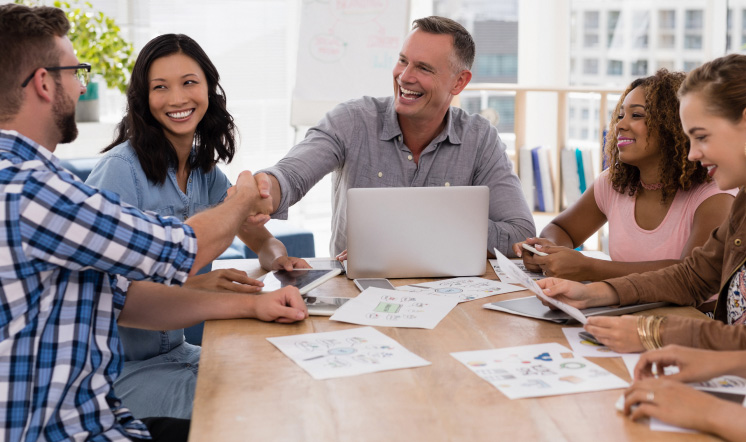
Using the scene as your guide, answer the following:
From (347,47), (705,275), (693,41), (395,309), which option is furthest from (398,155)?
(693,41)

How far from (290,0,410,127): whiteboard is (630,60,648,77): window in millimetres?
1487

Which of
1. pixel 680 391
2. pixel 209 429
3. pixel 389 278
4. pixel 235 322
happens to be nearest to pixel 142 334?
pixel 235 322

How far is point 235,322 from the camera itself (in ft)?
4.93

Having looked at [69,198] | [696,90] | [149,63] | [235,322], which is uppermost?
[149,63]

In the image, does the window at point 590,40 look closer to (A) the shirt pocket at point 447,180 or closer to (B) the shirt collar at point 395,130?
(B) the shirt collar at point 395,130

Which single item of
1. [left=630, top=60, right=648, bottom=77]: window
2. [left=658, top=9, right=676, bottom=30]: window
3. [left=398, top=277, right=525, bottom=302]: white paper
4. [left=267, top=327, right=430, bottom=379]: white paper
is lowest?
[left=267, top=327, right=430, bottom=379]: white paper

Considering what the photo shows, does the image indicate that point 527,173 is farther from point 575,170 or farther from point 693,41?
point 693,41

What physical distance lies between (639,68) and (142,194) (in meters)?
3.52

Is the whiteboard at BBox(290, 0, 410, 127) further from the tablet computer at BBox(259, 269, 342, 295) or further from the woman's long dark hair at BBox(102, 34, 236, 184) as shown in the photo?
the tablet computer at BBox(259, 269, 342, 295)

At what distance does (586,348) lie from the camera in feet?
4.36

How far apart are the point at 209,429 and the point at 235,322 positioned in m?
0.51

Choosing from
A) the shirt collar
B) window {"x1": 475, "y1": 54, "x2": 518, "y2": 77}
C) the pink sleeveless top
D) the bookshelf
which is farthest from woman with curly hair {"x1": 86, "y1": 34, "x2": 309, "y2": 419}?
window {"x1": 475, "y1": 54, "x2": 518, "y2": 77}

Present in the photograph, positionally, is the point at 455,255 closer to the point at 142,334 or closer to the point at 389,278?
the point at 389,278

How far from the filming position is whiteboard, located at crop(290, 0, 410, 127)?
4.09m
